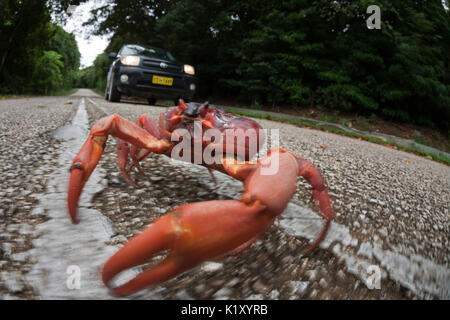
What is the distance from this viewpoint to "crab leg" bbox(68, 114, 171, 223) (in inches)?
38.9

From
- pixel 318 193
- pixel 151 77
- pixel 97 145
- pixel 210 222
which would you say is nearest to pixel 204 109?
pixel 97 145

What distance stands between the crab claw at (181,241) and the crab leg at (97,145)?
483 mm

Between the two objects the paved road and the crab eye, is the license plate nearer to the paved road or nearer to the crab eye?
the paved road

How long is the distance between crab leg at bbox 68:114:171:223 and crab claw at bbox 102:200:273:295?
48cm

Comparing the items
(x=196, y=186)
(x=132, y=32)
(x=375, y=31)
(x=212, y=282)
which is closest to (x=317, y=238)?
(x=212, y=282)

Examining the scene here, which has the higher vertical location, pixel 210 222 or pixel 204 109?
pixel 204 109

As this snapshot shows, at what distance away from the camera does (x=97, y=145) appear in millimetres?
1136

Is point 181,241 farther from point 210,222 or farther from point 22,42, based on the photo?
Result: point 22,42

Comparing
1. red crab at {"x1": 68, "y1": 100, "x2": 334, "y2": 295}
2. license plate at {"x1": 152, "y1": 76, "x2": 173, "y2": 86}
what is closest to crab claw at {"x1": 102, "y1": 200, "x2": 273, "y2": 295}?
red crab at {"x1": 68, "y1": 100, "x2": 334, "y2": 295}

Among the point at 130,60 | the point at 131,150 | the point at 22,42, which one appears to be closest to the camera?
the point at 131,150

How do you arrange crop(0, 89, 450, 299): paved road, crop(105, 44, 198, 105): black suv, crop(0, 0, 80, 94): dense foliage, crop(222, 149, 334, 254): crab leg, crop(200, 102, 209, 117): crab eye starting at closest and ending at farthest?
crop(0, 89, 450, 299): paved road < crop(222, 149, 334, 254): crab leg < crop(200, 102, 209, 117): crab eye < crop(105, 44, 198, 105): black suv < crop(0, 0, 80, 94): dense foliage

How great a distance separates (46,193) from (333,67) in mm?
10752

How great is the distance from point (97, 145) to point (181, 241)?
738mm

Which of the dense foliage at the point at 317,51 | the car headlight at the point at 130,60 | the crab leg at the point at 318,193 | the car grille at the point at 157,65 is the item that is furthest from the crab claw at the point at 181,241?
the dense foliage at the point at 317,51
